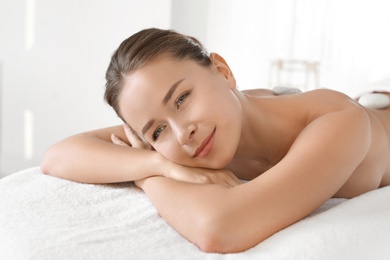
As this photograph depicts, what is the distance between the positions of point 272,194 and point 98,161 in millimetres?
548

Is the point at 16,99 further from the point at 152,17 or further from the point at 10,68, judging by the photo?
the point at 152,17

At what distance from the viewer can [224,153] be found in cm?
117

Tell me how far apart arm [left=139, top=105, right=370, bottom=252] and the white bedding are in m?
0.02

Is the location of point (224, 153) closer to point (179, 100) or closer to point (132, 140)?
point (179, 100)

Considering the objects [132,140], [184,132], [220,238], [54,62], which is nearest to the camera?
[220,238]

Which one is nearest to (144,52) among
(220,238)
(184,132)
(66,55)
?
(184,132)

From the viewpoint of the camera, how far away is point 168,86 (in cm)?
113

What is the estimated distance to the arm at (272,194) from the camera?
37.3 inches

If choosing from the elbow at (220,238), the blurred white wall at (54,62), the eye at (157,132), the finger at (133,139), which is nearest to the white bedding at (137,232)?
the elbow at (220,238)

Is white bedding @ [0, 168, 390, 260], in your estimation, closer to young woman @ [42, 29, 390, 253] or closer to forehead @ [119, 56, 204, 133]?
young woman @ [42, 29, 390, 253]

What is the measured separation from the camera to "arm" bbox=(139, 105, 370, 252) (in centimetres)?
95

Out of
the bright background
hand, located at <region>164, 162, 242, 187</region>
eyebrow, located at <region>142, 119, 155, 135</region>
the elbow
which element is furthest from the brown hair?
the bright background

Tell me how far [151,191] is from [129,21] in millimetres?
3458

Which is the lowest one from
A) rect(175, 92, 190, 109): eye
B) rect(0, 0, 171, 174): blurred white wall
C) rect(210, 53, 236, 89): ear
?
rect(0, 0, 171, 174): blurred white wall
